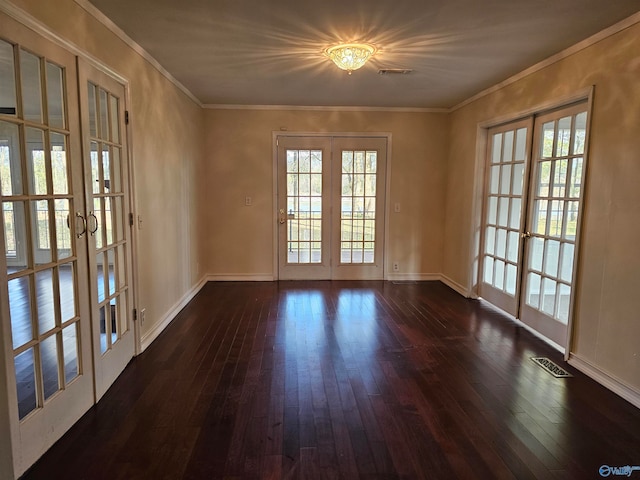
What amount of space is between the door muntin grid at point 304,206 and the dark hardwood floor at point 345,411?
1908 mm

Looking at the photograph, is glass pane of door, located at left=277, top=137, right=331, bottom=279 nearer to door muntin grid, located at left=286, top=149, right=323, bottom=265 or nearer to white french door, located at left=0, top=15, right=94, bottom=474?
door muntin grid, located at left=286, top=149, right=323, bottom=265

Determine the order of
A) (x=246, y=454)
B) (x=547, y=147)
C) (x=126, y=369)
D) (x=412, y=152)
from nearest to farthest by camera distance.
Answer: (x=246, y=454) → (x=126, y=369) → (x=547, y=147) → (x=412, y=152)

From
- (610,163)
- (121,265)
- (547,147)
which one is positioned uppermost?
(547,147)

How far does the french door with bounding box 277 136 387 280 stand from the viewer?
559 centimetres

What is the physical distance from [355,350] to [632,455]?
187 cm

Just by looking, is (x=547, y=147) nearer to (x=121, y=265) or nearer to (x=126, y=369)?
(x=121, y=265)

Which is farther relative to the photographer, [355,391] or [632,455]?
[355,391]

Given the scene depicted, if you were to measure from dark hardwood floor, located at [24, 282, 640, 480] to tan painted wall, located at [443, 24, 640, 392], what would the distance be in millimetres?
319

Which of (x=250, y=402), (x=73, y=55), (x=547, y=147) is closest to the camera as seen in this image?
(x=73, y=55)

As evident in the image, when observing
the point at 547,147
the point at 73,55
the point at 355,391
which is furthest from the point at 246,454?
the point at 547,147

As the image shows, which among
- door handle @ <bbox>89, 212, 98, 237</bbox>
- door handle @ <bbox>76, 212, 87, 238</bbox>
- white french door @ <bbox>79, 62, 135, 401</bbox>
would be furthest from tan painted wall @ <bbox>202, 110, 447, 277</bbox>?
door handle @ <bbox>76, 212, 87, 238</bbox>

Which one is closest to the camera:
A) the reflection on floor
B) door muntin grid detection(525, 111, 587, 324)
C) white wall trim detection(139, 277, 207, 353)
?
the reflection on floor

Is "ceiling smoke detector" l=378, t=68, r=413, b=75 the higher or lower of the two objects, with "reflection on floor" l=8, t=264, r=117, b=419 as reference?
higher

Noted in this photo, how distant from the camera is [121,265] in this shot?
9.65ft
